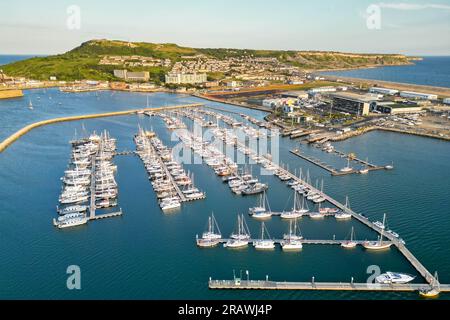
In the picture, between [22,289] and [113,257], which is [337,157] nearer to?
[113,257]

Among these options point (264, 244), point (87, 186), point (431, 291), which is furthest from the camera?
point (87, 186)

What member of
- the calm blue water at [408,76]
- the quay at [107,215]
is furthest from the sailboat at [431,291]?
the calm blue water at [408,76]

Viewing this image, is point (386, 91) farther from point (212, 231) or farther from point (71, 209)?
point (71, 209)

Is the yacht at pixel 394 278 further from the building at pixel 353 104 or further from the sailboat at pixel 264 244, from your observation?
the building at pixel 353 104

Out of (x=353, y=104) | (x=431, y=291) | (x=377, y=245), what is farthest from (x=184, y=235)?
(x=353, y=104)

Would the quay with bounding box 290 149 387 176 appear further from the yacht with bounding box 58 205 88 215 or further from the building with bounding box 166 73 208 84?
the building with bounding box 166 73 208 84

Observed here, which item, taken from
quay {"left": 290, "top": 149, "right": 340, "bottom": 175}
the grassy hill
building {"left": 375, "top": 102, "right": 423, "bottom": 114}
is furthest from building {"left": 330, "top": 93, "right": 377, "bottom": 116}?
the grassy hill
